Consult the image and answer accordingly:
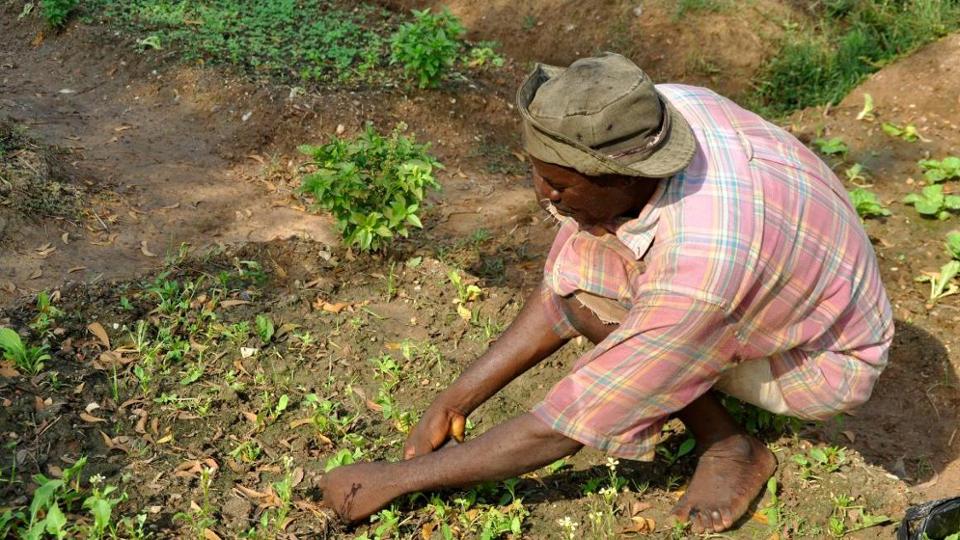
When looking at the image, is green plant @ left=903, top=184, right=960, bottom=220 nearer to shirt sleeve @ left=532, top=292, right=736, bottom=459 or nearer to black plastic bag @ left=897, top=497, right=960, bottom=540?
black plastic bag @ left=897, top=497, right=960, bottom=540

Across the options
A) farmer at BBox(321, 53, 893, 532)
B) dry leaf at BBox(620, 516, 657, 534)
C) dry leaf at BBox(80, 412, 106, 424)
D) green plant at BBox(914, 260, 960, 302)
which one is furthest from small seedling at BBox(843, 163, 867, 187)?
dry leaf at BBox(80, 412, 106, 424)

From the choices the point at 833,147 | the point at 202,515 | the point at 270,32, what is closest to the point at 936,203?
the point at 833,147

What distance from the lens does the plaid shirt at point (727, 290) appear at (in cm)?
246

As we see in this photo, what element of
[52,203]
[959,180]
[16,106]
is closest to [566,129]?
[52,203]

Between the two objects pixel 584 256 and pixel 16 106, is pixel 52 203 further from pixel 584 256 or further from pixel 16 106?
pixel 584 256

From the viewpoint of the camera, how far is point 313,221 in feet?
16.5

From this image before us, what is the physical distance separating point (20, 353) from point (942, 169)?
4.47 m

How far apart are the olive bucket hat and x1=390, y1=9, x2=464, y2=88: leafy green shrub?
344 centimetres

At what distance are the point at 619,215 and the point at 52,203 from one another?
10.4ft

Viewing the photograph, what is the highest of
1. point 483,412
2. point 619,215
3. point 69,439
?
point 619,215

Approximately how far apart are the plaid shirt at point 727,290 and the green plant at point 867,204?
2211mm

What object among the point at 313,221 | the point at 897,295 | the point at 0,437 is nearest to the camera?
the point at 0,437

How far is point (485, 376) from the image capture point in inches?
125

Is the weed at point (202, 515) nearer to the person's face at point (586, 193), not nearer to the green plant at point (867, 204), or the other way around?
the person's face at point (586, 193)
